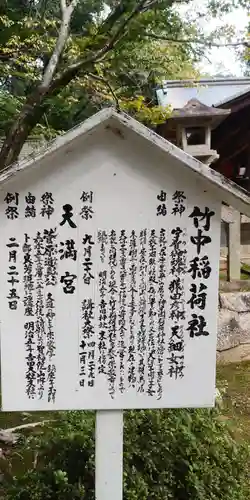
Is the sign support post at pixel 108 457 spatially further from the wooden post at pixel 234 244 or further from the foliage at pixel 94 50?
the wooden post at pixel 234 244

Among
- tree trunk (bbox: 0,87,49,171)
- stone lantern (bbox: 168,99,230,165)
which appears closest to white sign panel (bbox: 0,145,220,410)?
tree trunk (bbox: 0,87,49,171)

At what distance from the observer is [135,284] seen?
205cm

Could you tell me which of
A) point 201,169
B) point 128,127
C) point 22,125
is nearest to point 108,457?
point 201,169

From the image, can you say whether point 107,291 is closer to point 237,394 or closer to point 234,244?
point 237,394

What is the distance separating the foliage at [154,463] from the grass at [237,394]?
80 cm

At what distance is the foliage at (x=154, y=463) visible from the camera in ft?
8.10

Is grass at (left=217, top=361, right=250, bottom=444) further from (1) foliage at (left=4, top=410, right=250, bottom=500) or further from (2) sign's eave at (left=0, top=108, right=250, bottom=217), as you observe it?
(2) sign's eave at (left=0, top=108, right=250, bottom=217)

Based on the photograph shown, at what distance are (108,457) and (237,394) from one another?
9.62 feet

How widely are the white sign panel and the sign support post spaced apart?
13 centimetres

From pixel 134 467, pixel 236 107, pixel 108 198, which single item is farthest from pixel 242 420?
pixel 236 107

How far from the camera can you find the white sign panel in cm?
199

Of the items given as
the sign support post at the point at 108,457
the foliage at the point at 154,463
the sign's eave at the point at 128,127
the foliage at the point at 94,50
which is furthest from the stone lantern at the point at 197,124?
the sign support post at the point at 108,457

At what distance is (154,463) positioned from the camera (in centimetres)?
256

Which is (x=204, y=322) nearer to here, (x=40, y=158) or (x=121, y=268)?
(x=121, y=268)
